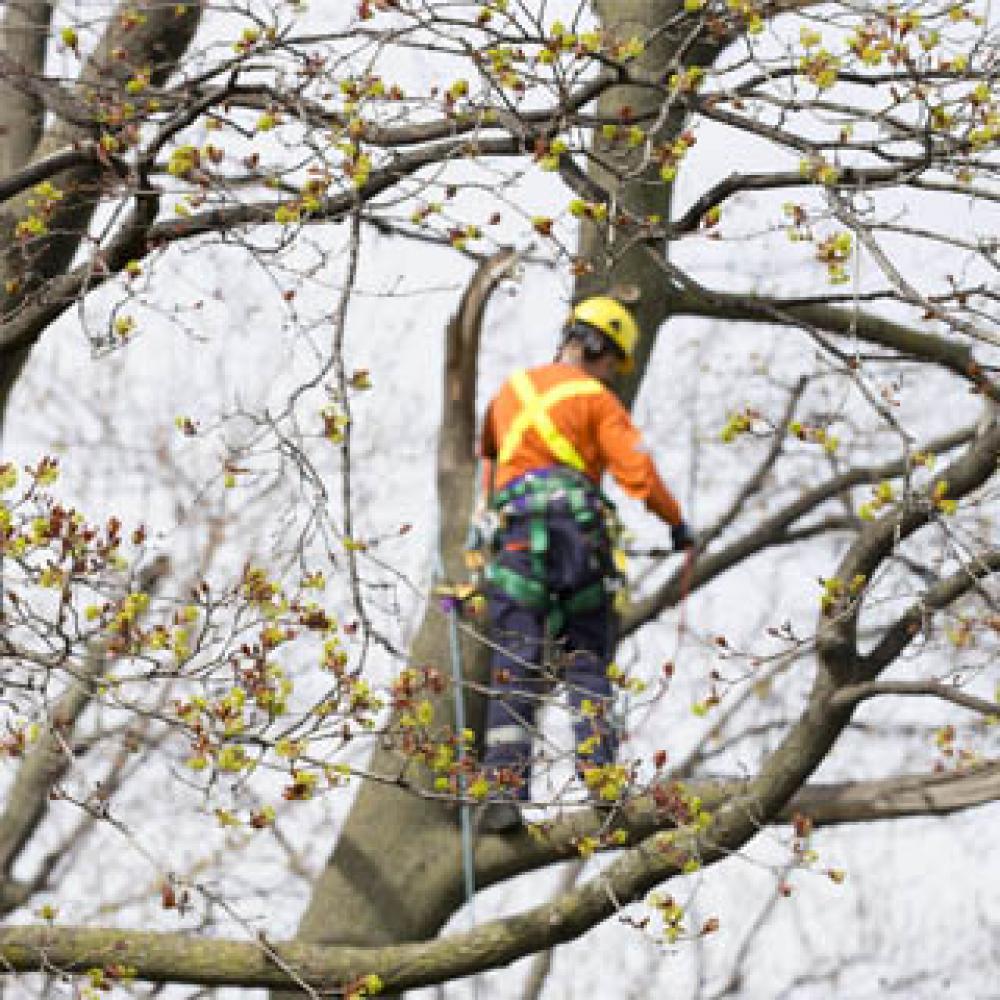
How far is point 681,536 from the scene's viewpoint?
22.1 feet

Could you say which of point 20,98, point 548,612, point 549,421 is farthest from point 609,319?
point 20,98

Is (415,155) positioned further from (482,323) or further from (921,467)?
(482,323)

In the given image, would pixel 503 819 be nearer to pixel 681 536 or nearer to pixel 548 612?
pixel 548 612

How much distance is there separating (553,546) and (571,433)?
0.38 meters

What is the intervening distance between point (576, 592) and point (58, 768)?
9.67 ft

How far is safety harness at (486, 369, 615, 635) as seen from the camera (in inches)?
269

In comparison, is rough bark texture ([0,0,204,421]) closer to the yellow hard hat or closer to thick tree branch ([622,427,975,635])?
the yellow hard hat

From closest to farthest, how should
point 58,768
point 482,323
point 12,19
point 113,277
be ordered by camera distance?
1. point 113,277
2. point 12,19
3. point 482,323
4. point 58,768

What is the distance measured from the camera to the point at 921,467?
4723 mm

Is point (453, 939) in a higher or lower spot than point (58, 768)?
lower

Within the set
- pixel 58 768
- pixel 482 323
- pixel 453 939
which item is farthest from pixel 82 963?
pixel 58 768

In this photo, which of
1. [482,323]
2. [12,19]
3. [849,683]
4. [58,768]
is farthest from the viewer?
[58,768]

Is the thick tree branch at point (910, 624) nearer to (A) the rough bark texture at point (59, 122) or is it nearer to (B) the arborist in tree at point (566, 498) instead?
(B) the arborist in tree at point (566, 498)

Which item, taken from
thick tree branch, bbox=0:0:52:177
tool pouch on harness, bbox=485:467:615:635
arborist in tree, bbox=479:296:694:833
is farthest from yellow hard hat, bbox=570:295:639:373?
thick tree branch, bbox=0:0:52:177
